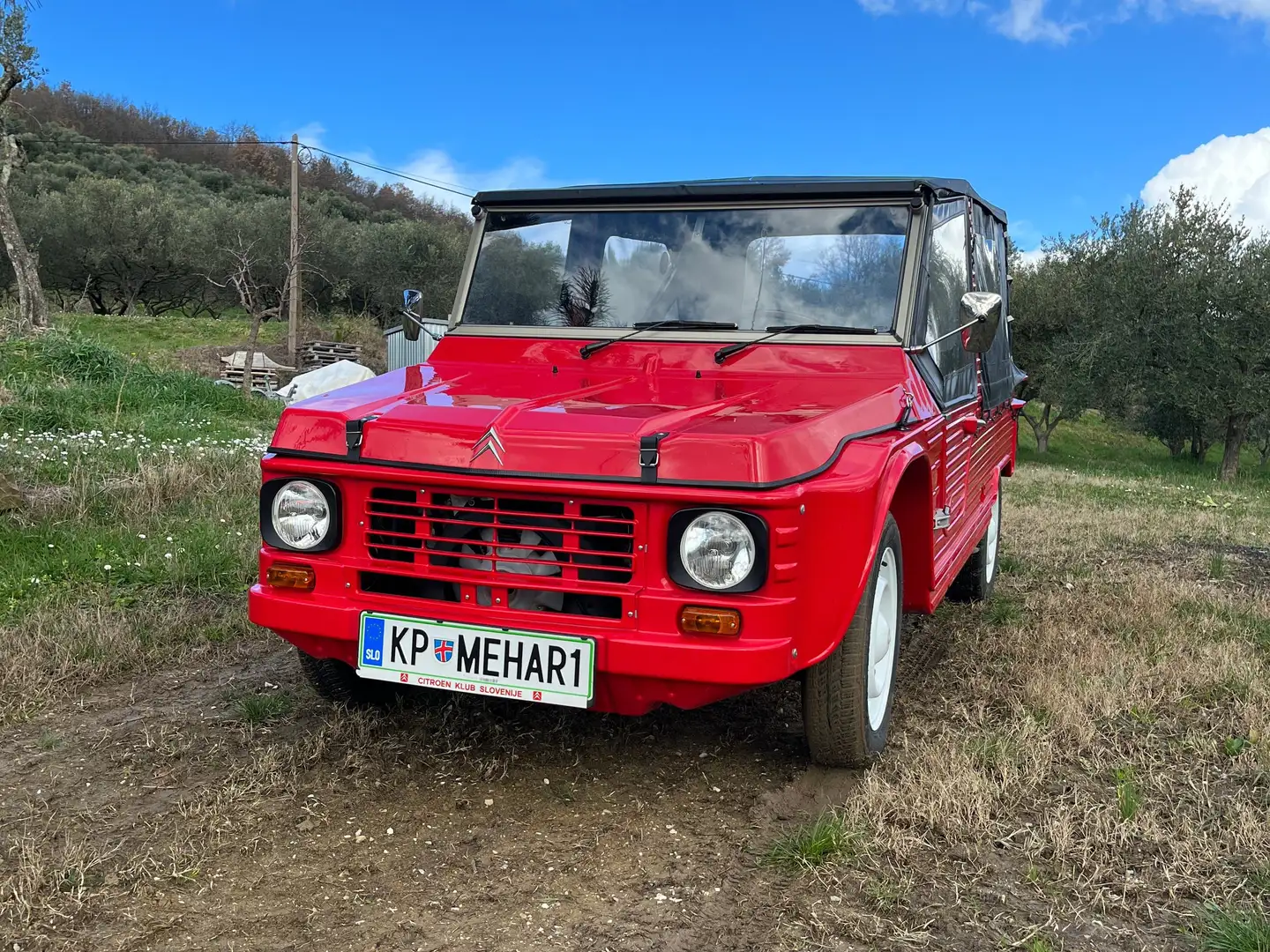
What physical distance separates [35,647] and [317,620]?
195 centimetres

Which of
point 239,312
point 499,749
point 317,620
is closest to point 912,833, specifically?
point 499,749

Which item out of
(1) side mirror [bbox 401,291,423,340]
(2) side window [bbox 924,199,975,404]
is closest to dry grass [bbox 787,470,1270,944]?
(2) side window [bbox 924,199,975,404]

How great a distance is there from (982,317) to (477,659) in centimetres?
213

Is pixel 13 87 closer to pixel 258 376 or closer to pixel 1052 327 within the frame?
pixel 258 376

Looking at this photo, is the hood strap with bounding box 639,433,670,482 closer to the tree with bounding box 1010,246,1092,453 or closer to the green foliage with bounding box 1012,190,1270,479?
the green foliage with bounding box 1012,190,1270,479

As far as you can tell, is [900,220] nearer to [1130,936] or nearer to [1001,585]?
[1130,936]

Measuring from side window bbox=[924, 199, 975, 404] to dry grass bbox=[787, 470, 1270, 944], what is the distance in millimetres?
1198

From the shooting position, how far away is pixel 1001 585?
6211mm

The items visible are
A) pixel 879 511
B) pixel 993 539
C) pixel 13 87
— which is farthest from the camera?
pixel 13 87

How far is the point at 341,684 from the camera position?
3570 mm

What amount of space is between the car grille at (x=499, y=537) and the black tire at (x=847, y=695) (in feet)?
2.30

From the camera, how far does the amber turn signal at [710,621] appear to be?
265 cm

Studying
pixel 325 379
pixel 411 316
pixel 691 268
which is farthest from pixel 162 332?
pixel 691 268

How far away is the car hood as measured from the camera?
2674 mm
